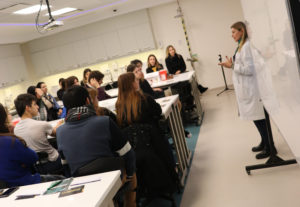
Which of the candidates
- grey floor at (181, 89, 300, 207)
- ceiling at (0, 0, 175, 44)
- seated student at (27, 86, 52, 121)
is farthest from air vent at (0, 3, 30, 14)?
grey floor at (181, 89, 300, 207)

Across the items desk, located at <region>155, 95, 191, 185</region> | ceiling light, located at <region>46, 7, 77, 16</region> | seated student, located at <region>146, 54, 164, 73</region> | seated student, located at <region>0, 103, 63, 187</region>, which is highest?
ceiling light, located at <region>46, 7, 77, 16</region>

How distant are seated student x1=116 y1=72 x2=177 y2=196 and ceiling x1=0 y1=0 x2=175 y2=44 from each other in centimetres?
327

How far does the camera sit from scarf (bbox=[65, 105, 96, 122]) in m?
2.10

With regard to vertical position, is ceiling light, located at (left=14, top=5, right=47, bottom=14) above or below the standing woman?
above

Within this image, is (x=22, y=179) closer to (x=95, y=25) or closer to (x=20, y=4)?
(x=20, y=4)

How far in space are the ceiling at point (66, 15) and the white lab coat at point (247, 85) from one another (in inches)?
148

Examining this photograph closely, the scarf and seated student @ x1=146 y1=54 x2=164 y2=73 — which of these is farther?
seated student @ x1=146 y1=54 x2=164 y2=73

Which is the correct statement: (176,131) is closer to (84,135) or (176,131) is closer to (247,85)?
(247,85)

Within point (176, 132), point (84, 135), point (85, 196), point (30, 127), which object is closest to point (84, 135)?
point (84, 135)

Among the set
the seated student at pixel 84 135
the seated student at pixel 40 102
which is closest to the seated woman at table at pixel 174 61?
the seated student at pixel 40 102

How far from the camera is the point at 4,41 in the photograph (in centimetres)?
818

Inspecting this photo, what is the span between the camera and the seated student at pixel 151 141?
104 inches

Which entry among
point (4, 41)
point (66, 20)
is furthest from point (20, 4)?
point (4, 41)

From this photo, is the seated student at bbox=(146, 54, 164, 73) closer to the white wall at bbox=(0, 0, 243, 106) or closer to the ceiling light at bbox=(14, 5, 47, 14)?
the white wall at bbox=(0, 0, 243, 106)
